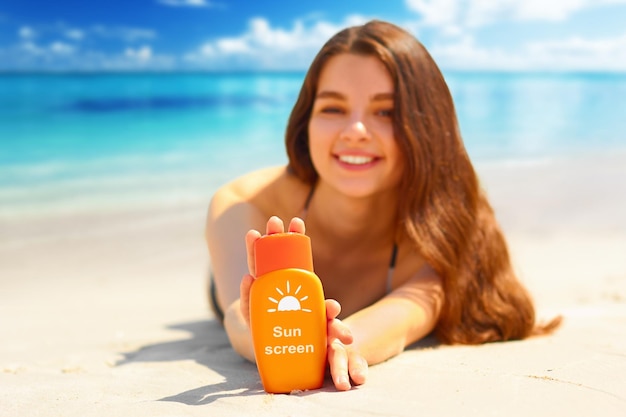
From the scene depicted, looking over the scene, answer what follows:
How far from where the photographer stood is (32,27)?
29.8m

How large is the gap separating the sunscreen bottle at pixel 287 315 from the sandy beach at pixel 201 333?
63 millimetres

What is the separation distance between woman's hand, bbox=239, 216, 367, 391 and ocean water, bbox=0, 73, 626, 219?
5.04 metres

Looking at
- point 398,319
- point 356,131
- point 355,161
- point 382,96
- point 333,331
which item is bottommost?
point 398,319

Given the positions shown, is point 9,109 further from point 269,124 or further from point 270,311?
point 270,311

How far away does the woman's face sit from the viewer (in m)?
2.51

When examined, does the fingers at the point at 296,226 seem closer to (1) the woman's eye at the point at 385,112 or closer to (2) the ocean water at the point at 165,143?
(1) the woman's eye at the point at 385,112

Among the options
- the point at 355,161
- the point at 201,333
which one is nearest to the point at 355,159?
the point at 355,161

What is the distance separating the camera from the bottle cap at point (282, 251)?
167 cm

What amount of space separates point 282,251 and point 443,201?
1.16 meters

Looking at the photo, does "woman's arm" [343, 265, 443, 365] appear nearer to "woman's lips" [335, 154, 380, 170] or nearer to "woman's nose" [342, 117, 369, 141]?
"woman's lips" [335, 154, 380, 170]

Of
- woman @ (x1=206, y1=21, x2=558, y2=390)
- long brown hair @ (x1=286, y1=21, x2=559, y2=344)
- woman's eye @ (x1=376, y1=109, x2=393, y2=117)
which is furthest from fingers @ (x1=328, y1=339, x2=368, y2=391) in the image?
woman's eye @ (x1=376, y1=109, x2=393, y2=117)

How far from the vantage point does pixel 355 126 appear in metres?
2.47

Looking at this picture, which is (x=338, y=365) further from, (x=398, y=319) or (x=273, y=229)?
(x=398, y=319)

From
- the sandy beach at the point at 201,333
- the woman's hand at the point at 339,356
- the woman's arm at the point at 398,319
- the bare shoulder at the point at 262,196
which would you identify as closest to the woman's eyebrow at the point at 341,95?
the bare shoulder at the point at 262,196
